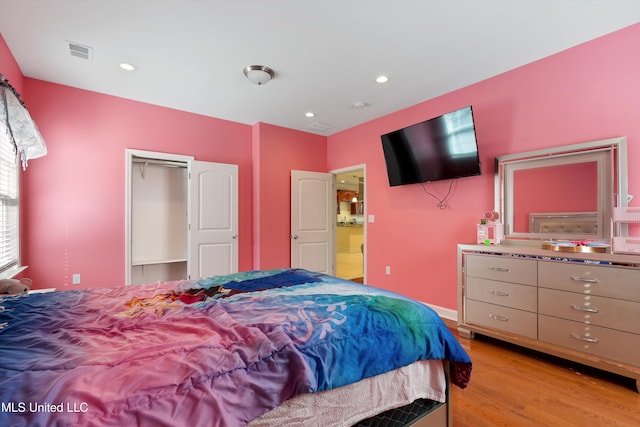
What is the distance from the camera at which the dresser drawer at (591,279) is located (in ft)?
6.44

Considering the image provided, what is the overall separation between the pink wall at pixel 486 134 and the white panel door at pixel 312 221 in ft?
1.99

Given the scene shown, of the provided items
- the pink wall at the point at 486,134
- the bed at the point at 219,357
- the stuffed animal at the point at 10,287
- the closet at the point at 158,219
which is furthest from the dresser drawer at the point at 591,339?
the closet at the point at 158,219

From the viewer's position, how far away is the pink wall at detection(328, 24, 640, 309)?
2268mm

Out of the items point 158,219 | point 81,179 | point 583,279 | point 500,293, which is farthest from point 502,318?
point 81,179

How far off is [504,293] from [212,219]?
140 inches

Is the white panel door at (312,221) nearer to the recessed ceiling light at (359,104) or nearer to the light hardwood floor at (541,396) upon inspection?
the recessed ceiling light at (359,104)

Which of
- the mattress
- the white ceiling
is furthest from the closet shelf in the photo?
the mattress

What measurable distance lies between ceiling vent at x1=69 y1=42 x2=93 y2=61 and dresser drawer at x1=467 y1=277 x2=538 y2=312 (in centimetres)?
407

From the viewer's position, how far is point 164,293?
1.73m

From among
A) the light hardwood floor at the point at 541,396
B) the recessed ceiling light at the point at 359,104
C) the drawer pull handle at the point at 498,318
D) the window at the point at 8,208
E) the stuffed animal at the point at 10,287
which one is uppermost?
the recessed ceiling light at the point at 359,104

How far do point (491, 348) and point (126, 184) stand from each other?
433cm

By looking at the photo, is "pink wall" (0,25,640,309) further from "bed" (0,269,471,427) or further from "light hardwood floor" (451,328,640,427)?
"bed" (0,269,471,427)

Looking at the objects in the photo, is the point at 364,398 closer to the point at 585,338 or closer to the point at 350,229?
the point at 585,338

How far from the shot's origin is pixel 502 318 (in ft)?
8.38
